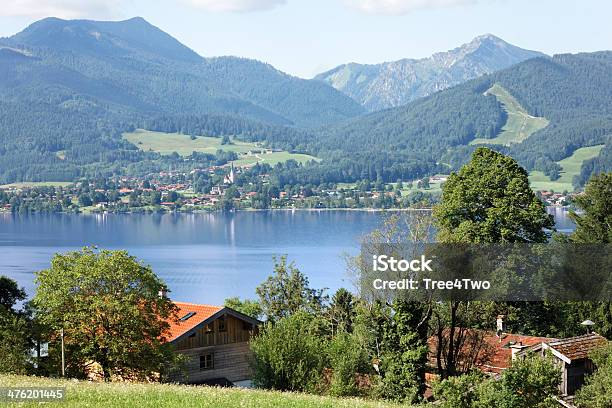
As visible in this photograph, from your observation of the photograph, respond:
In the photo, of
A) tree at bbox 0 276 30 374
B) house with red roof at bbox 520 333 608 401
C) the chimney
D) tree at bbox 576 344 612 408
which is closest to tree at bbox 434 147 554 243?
the chimney

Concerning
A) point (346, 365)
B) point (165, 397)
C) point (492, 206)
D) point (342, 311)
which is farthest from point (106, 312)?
point (492, 206)

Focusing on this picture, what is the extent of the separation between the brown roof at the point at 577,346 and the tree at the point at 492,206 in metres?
5.34

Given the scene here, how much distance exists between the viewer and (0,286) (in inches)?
1043

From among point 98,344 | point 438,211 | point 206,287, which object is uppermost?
point 438,211

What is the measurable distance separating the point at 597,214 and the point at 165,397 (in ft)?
68.1

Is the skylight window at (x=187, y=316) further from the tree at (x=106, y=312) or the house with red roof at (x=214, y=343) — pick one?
the tree at (x=106, y=312)

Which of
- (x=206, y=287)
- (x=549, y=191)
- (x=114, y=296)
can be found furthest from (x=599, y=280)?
(x=549, y=191)

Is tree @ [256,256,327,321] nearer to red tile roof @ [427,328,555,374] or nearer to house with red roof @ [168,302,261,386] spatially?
house with red roof @ [168,302,261,386]

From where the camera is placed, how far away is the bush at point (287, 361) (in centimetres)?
2461

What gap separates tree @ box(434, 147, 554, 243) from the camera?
31562 mm

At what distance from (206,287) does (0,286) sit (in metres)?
55.9

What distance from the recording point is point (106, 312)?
2314cm

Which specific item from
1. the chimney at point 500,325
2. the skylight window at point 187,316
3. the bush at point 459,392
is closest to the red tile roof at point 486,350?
the chimney at point 500,325

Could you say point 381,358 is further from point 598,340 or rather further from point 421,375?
point 598,340
